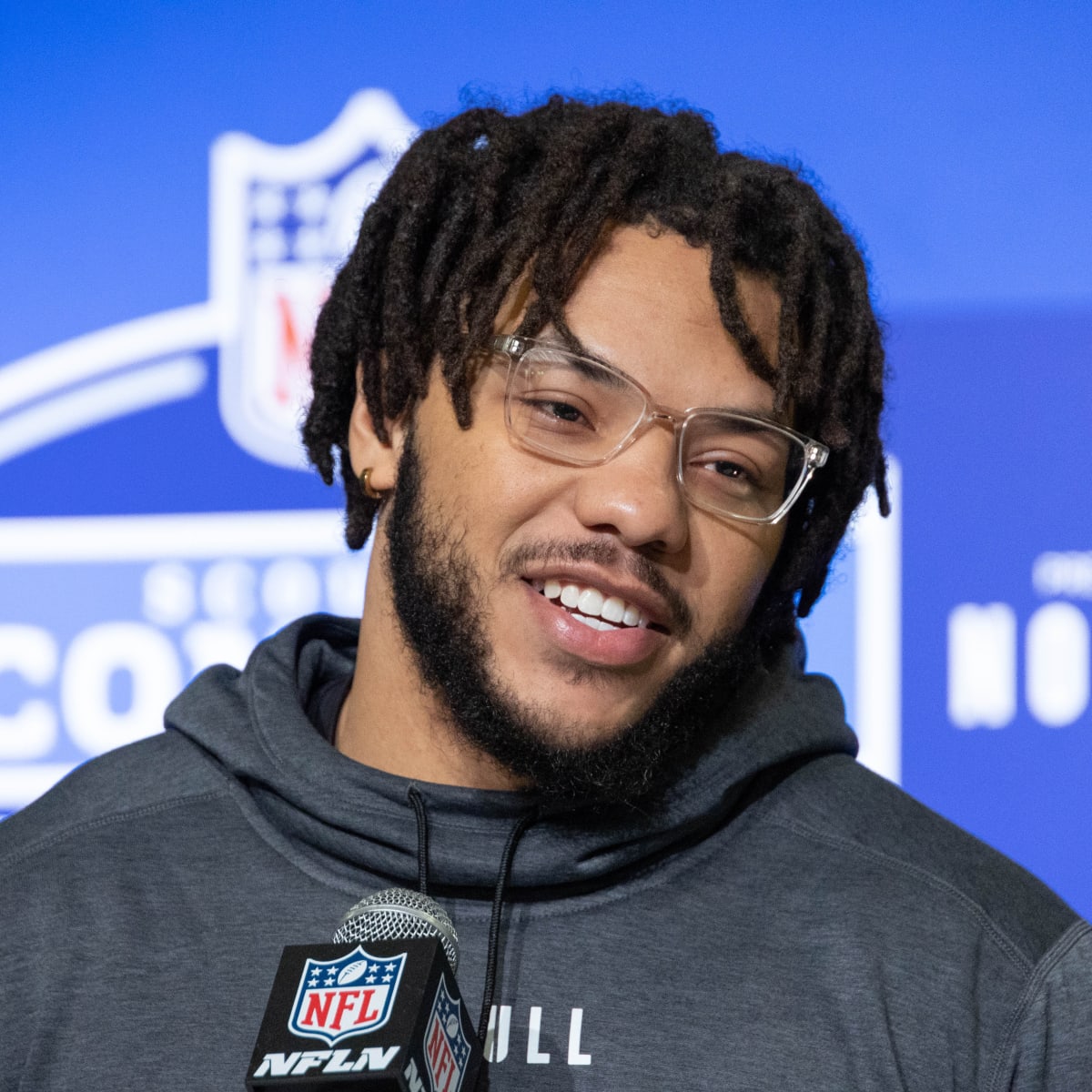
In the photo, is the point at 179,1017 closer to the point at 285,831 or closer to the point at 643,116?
the point at 285,831

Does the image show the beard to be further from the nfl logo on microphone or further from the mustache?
the nfl logo on microphone

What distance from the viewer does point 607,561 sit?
117 cm

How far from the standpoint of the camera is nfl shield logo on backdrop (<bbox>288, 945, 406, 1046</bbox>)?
83 centimetres

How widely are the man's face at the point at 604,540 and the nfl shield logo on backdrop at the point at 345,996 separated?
1.17 ft

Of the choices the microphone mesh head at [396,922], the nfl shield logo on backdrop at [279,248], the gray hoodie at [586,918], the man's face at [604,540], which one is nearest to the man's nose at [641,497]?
the man's face at [604,540]

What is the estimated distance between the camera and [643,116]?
1.37m

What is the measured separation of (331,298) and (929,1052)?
909 mm

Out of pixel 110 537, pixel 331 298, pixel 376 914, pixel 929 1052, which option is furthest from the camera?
pixel 110 537

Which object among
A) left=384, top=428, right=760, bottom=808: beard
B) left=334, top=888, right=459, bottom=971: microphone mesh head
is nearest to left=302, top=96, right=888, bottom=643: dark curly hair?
left=384, top=428, right=760, bottom=808: beard

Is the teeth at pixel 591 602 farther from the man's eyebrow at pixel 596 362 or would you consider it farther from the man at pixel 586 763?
the man's eyebrow at pixel 596 362

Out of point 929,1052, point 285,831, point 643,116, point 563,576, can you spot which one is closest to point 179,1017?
point 285,831

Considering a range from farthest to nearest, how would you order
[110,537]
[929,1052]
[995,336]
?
[110,537] < [995,336] < [929,1052]

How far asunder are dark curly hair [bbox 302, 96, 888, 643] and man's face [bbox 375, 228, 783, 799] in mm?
25

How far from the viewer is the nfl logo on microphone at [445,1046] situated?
2.74ft
